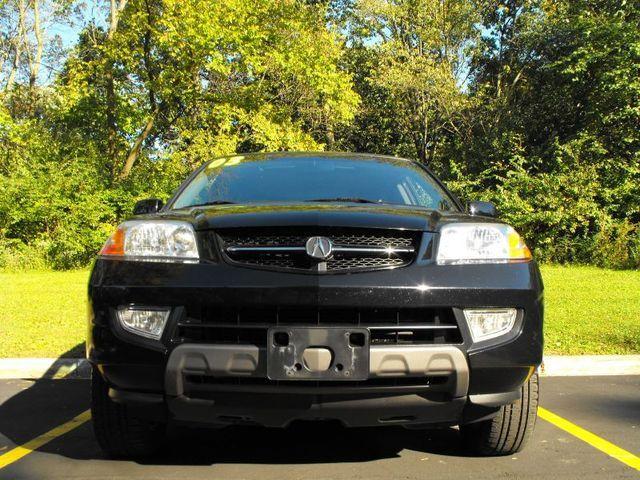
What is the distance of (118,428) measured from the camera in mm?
3100

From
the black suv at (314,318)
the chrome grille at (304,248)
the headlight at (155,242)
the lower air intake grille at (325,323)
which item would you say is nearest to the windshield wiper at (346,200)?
the black suv at (314,318)

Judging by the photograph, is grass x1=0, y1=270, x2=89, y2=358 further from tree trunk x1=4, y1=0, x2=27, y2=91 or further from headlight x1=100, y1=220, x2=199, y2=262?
tree trunk x1=4, y1=0, x2=27, y2=91

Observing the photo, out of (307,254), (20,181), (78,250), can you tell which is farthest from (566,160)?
(307,254)

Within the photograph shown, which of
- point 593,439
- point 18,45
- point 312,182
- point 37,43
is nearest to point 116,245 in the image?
point 312,182

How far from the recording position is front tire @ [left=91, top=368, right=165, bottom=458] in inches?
120

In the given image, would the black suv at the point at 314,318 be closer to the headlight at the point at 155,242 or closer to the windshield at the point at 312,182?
the headlight at the point at 155,242

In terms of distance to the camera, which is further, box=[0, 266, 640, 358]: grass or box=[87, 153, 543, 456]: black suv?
box=[0, 266, 640, 358]: grass

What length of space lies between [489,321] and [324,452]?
3.93ft

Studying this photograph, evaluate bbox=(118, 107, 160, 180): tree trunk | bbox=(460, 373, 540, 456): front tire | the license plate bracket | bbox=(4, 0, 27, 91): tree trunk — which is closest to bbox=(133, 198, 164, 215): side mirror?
the license plate bracket

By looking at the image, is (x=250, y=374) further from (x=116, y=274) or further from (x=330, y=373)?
(x=116, y=274)

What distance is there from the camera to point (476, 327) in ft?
8.81

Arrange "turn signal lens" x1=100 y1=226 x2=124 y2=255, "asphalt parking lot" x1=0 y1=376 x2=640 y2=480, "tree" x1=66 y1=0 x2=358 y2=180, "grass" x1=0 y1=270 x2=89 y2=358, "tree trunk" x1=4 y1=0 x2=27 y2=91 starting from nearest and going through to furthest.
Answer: "turn signal lens" x1=100 y1=226 x2=124 y2=255 < "asphalt parking lot" x1=0 y1=376 x2=640 y2=480 < "grass" x1=0 y1=270 x2=89 y2=358 < "tree" x1=66 y1=0 x2=358 y2=180 < "tree trunk" x1=4 y1=0 x2=27 y2=91

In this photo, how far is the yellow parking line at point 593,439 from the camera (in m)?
3.25

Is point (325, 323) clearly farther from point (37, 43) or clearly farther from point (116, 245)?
point (37, 43)
